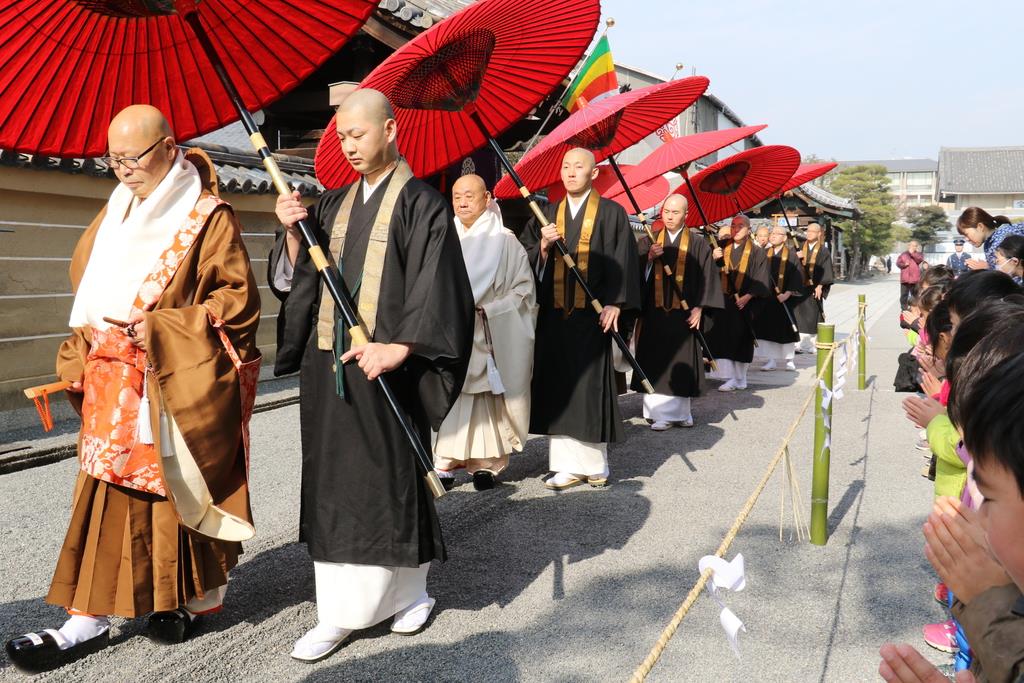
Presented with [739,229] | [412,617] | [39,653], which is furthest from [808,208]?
[39,653]

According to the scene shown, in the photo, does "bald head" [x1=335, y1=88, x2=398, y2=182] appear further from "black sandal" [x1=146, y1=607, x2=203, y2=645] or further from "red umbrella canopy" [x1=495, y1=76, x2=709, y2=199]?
"red umbrella canopy" [x1=495, y1=76, x2=709, y2=199]

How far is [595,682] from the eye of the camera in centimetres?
297

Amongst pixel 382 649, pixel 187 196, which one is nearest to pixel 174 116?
pixel 187 196

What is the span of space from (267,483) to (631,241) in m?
2.79

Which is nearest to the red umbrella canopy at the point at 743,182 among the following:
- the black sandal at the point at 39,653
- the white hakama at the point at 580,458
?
the white hakama at the point at 580,458

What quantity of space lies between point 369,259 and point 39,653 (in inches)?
70.8

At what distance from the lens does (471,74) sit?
4512 millimetres

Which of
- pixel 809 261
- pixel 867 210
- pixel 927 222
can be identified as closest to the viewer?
pixel 809 261

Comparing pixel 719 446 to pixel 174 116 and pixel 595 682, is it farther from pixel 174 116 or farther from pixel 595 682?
pixel 174 116

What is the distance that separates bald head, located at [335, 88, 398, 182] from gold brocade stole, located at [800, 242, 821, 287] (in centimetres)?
1087

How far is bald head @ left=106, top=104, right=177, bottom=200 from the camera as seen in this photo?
3152 millimetres

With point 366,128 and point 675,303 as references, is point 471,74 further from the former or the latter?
point 675,303

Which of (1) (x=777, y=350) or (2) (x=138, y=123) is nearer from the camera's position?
(2) (x=138, y=123)

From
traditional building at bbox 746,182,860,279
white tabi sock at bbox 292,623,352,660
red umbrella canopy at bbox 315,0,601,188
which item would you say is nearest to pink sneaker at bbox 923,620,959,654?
white tabi sock at bbox 292,623,352,660
